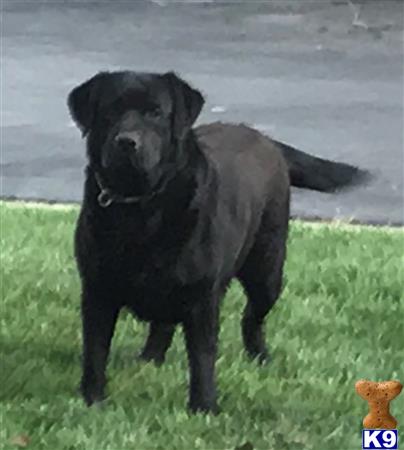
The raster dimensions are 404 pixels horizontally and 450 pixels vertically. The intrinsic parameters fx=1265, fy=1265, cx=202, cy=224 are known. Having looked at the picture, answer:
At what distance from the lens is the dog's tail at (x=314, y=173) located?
5.11 metres

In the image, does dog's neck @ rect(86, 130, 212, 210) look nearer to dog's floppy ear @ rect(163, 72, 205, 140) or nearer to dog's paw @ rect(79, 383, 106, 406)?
dog's floppy ear @ rect(163, 72, 205, 140)

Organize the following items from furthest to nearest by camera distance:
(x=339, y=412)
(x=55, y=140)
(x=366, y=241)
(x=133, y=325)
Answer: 1. (x=55, y=140)
2. (x=366, y=241)
3. (x=133, y=325)
4. (x=339, y=412)

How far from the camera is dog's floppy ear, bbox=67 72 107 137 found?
4.09 metres

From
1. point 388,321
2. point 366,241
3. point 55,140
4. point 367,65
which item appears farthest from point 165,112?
point 367,65

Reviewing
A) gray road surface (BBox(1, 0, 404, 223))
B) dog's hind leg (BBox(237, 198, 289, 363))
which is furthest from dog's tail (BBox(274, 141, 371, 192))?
gray road surface (BBox(1, 0, 404, 223))

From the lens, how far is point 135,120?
398 centimetres

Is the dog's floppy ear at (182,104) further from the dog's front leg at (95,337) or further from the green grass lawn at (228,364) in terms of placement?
the green grass lawn at (228,364)

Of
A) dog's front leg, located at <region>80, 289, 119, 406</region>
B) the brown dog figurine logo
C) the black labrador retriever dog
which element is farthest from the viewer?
dog's front leg, located at <region>80, 289, 119, 406</region>

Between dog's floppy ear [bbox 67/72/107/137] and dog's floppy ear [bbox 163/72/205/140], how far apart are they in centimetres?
22

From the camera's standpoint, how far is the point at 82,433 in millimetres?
4039

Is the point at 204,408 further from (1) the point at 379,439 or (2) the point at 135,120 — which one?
(1) the point at 379,439

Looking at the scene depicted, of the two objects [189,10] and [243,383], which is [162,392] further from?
[189,10]

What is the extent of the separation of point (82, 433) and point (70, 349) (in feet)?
3.15

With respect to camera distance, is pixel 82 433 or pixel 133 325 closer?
pixel 82 433
